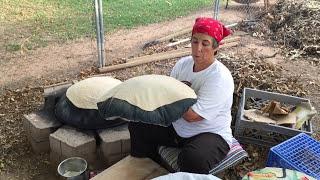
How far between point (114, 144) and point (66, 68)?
2.41 metres

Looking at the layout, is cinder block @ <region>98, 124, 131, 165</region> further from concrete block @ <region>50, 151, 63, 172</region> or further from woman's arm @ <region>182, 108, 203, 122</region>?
woman's arm @ <region>182, 108, 203, 122</region>

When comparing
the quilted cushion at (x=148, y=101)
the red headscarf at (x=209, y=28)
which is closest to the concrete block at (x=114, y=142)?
the quilted cushion at (x=148, y=101)

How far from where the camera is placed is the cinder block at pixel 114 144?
3371mm

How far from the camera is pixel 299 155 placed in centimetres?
307

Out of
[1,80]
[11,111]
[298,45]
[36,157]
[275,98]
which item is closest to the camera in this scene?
[36,157]

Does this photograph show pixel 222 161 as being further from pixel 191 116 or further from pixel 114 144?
pixel 114 144

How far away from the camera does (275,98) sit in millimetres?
3961

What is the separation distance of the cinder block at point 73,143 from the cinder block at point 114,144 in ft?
0.34

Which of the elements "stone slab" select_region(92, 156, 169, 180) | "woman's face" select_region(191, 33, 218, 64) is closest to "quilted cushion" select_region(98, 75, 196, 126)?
"woman's face" select_region(191, 33, 218, 64)

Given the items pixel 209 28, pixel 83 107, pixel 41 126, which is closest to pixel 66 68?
pixel 41 126

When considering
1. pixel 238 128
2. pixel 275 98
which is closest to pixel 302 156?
pixel 238 128

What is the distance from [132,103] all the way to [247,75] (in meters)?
2.43

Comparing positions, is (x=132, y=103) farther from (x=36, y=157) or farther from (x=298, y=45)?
(x=298, y=45)

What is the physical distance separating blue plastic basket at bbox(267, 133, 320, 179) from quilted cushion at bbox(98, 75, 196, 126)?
3.04ft
